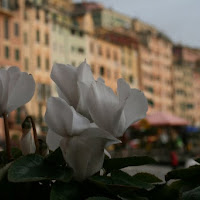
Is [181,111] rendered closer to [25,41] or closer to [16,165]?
[25,41]

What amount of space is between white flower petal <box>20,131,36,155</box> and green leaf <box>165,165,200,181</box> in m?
0.26

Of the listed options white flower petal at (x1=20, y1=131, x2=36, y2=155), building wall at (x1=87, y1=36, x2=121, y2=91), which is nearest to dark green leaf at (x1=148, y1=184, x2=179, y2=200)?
white flower petal at (x1=20, y1=131, x2=36, y2=155)

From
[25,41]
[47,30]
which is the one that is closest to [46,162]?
[25,41]

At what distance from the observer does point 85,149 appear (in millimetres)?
1078

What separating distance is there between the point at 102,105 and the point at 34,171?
0.16m

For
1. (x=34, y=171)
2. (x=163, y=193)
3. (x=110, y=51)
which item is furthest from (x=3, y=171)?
(x=110, y=51)

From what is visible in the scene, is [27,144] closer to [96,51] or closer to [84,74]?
[84,74]

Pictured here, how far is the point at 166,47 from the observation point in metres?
77.8

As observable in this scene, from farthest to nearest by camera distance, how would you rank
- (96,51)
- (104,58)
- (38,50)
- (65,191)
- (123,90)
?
1. (104,58)
2. (96,51)
3. (38,50)
4. (123,90)
5. (65,191)

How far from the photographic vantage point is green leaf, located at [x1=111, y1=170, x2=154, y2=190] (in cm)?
106

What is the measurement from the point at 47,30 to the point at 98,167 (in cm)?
5059

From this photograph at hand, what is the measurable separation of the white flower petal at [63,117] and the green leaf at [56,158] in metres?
0.05

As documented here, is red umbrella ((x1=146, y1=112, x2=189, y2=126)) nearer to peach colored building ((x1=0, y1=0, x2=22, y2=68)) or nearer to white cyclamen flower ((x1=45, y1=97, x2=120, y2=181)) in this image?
peach colored building ((x1=0, y1=0, x2=22, y2=68))

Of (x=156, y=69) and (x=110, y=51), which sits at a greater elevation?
(x=110, y=51)
